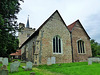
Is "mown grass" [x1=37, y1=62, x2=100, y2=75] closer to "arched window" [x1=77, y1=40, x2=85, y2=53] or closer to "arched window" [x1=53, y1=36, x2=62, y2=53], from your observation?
"arched window" [x1=53, y1=36, x2=62, y2=53]

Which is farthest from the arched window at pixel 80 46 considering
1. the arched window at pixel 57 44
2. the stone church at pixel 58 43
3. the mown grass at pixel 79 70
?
the mown grass at pixel 79 70

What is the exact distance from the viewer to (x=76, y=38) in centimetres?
1778

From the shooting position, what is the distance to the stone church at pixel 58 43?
1349 cm

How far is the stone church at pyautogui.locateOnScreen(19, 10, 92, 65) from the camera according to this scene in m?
13.5

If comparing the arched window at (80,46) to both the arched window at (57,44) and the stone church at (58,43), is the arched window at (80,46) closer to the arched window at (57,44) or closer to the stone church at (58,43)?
the stone church at (58,43)

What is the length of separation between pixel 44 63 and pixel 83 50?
30.2ft

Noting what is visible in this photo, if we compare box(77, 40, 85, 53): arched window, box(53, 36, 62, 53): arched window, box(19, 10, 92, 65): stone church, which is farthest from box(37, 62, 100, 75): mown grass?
box(77, 40, 85, 53): arched window

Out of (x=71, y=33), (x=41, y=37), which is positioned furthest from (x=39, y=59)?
(x=71, y=33)

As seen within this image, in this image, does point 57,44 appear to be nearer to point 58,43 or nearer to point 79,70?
point 58,43

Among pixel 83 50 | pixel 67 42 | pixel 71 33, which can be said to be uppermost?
pixel 71 33

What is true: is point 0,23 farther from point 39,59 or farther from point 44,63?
point 44,63

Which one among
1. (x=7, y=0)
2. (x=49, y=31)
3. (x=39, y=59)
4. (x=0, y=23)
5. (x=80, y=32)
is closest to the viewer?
(x=0, y=23)

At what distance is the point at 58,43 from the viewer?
15312 millimetres

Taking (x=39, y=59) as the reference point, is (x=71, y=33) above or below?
above
